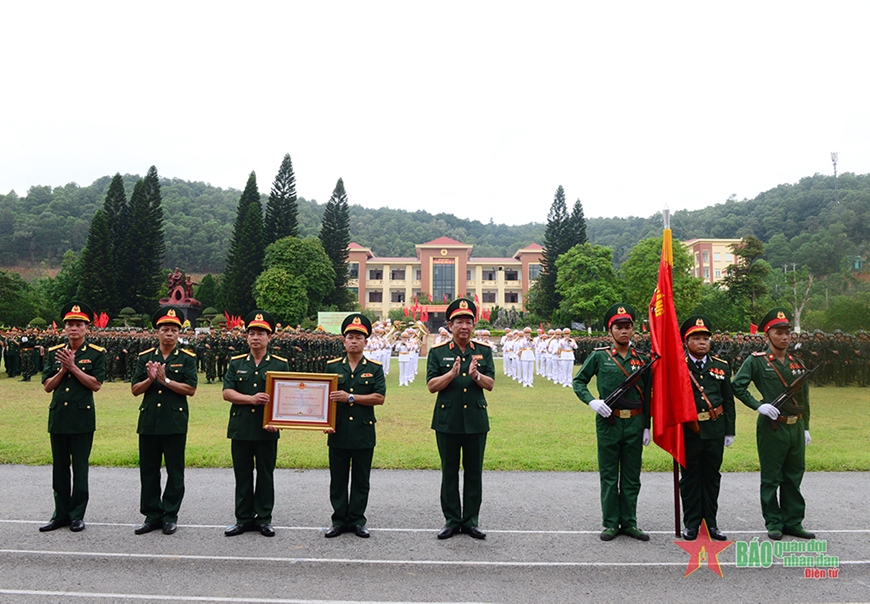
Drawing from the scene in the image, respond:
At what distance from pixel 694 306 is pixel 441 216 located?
321 ft

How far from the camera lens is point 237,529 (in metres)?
4.97

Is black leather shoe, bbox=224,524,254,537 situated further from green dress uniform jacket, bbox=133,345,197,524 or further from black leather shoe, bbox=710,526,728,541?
black leather shoe, bbox=710,526,728,541

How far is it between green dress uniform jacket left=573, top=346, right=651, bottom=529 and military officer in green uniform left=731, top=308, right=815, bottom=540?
0.98 metres

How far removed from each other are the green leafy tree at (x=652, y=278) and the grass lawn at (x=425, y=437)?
116ft

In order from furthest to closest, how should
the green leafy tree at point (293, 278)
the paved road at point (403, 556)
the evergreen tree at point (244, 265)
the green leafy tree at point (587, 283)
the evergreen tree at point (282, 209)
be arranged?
the evergreen tree at point (282, 209) < the evergreen tree at point (244, 265) < the green leafy tree at point (587, 283) < the green leafy tree at point (293, 278) < the paved road at point (403, 556)

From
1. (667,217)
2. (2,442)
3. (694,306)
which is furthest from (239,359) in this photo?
(694,306)

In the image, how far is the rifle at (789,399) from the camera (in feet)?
17.1

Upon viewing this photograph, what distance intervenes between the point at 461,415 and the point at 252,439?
186cm

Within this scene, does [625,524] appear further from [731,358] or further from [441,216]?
[441,216]

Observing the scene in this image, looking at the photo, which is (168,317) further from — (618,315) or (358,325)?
(618,315)

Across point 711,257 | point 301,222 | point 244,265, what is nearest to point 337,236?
point 244,265

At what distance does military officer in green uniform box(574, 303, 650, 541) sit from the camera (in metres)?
5.00

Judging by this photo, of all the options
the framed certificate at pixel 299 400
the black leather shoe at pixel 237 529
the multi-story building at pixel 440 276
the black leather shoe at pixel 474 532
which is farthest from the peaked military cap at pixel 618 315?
the multi-story building at pixel 440 276

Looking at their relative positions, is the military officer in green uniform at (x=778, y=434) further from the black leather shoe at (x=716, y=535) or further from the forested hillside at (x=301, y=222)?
the forested hillside at (x=301, y=222)
